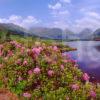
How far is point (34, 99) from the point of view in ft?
53.6

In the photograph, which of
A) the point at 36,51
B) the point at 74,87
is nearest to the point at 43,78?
the point at 74,87

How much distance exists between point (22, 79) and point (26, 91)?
2.38 feet

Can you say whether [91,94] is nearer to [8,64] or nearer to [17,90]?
[17,90]

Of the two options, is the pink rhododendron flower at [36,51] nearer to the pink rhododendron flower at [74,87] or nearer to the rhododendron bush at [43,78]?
the rhododendron bush at [43,78]

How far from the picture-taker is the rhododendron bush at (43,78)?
53.8ft

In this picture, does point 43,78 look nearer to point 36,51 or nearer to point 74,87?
point 74,87

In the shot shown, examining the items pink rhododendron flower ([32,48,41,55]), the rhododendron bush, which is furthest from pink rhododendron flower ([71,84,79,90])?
pink rhododendron flower ([32,48,41,55])

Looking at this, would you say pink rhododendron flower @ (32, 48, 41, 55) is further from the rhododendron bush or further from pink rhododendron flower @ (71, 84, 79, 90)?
pink rhododendron flower @ (71, 84, 79, 90)

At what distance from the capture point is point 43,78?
1712 cm

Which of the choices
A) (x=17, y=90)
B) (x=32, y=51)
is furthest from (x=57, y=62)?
(x=17, y=90)

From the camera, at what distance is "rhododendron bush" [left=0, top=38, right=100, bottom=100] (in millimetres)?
16406

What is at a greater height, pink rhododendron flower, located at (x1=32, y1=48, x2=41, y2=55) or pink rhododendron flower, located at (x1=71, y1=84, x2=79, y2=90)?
pink rhododendron flower, located at (x1=32, y1=48, x2=41, y2=55)

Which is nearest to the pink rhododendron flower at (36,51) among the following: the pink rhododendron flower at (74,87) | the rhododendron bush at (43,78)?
the rhododendron bush at (43,78)

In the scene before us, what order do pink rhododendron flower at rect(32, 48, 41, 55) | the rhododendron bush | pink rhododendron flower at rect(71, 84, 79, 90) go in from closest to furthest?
the rhododendron bush → pink rhododendron flower at rect(71, 84, 79, 90) → pink rhododendron flower at rect(32, 48, 41, 55)
